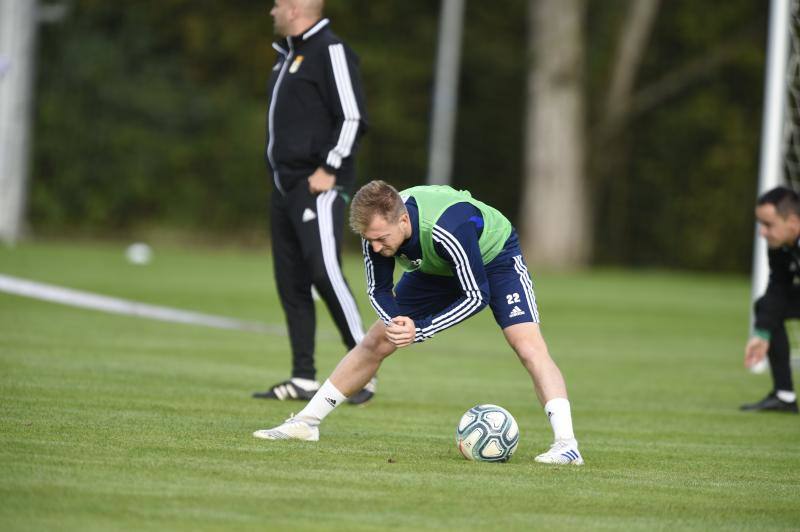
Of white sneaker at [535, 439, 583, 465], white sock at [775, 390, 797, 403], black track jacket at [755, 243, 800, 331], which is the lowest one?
white sock at [775, 390, 797, 403]

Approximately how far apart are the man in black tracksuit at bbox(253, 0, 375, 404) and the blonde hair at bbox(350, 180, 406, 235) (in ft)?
7.13

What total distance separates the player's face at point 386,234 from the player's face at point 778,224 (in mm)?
Answer: 3637

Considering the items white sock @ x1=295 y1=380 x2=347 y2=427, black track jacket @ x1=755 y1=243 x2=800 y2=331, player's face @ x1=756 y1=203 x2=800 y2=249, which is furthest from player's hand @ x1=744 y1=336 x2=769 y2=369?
white sock @ x1=295 y1=380 x2=347 y2=427

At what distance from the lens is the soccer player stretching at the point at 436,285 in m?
6.04

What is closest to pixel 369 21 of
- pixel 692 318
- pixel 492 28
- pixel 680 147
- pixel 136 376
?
pixel 492 28

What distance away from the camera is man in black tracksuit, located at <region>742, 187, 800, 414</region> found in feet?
28.9

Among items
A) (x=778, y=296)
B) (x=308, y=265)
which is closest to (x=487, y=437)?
(x=308, y=265)

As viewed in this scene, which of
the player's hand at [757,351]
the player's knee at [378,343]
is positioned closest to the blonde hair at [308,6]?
the player's knee at [378,343]

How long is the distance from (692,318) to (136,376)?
10.9 m

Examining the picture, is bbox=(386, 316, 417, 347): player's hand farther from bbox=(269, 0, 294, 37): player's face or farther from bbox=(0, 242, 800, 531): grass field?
bbox=(269, 0, 294, 37): player's face

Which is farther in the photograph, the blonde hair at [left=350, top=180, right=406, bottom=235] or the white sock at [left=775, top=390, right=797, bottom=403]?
the white sock at [left=775, top=390, right=797, bottom=403]

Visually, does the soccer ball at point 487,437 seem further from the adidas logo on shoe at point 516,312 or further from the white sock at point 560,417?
the adidas logo on shoe at point 516,312

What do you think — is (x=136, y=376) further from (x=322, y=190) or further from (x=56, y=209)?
(x=56, y=209)

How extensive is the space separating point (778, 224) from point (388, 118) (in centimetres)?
2066
